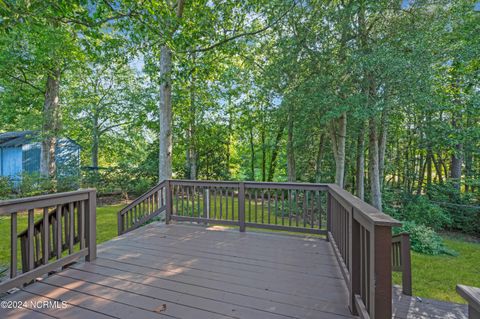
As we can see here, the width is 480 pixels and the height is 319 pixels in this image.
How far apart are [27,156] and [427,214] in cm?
1624

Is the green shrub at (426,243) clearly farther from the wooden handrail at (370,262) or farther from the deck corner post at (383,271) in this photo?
the deck corner post at (383,271)

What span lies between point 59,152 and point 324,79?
12317mm

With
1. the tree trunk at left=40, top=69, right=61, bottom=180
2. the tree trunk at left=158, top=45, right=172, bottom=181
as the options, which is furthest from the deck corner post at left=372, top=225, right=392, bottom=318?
the tree trunk at left=40, top=69, right=61, bottom=180

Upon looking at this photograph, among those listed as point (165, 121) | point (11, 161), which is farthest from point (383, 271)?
point (11, 161)

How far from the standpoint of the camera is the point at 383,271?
1484mm

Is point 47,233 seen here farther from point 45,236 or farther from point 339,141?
point 339,141

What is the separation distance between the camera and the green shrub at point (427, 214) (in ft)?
25.4

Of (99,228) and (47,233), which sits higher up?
(47,233)

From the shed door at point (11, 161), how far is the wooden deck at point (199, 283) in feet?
36.9

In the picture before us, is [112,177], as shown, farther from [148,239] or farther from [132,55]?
[148,239]

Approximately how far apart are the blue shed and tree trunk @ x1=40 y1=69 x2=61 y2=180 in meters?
0.70

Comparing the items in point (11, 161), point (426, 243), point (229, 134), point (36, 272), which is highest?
point (229, 134)

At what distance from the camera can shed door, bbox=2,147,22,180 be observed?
38.1 ft

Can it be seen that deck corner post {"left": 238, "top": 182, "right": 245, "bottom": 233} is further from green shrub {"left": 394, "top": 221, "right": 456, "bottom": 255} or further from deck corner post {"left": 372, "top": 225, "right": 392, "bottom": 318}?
green shrub {"left": 394, "top": 221, "right": 456, "bottom": 255}
